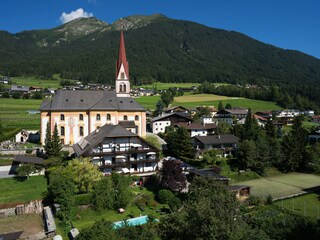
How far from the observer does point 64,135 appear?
5984 cm

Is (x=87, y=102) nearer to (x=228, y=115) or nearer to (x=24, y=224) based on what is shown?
(x=24, y=224)

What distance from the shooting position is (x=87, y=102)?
62406 mm

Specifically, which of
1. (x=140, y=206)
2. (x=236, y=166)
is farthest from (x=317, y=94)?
(x=140, y=206)

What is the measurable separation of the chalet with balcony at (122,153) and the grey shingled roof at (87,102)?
667 inches

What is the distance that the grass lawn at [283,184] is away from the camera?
41.8m

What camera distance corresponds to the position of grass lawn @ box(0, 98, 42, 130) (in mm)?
73062

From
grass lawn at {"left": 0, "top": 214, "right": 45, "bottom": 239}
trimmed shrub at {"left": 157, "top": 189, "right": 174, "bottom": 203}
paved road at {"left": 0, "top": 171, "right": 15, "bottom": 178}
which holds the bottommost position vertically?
grass lawn at {"left": 0, "top": 214, "right": 45, "bottom": 239}

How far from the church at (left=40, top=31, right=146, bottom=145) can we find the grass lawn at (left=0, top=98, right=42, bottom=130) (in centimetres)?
1507

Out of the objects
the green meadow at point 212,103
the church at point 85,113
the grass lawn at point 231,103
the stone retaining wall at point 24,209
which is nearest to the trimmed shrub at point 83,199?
the stone retaining wall at point 24,209

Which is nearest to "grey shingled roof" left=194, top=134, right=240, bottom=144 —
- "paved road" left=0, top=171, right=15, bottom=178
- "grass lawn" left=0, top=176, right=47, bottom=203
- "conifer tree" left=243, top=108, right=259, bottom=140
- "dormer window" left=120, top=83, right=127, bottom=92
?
"conifer tree" left=243, top=108, right=259, bottom=140

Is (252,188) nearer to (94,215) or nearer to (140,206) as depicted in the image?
(140,206)

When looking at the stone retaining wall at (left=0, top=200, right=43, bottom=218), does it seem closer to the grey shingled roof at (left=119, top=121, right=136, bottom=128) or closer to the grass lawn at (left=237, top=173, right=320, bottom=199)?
the grass lawn at (left=237, top=173, right=320, bottom=199)

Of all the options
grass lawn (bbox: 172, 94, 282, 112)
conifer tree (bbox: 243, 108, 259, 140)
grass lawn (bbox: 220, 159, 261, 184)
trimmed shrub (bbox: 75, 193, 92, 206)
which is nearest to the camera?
trimmed shrub (bbox: 75, 193, 92, 206)

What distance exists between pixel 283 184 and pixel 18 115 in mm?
70988
